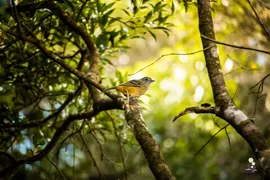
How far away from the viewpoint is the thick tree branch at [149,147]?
2.04m

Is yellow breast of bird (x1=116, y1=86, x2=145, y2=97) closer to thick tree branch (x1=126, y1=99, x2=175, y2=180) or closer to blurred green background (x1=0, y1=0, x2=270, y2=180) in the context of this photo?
blurred green background (x1=0, y1=0, x2=270, y2=180)

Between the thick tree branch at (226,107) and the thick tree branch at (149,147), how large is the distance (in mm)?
327

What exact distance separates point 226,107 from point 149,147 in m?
0.39

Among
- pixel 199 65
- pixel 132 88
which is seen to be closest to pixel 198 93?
pixel 199 65

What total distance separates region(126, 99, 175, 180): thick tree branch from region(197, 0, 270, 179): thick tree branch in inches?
12.9

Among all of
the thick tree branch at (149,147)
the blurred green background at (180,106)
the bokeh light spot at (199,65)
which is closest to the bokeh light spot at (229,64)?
the blurred green background at (180,106)

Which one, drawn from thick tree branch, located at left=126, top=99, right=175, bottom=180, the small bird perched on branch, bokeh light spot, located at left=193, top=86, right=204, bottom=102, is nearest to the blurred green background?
bokeh light spot, located at left=193, top=86, right=204, bottom=102

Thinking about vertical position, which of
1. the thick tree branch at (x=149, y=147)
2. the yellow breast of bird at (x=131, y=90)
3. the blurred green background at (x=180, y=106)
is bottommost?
the thick tree branch at (x=149, y=147)

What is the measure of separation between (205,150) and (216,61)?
391 centimetres

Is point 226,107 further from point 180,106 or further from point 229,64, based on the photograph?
point 180,106

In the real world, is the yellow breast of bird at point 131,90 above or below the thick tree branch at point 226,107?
above

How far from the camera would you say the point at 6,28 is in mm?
2949

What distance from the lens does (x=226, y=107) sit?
209cm

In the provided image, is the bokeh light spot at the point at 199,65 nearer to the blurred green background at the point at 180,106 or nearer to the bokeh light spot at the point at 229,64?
the blurred green background at the point at 180,106
